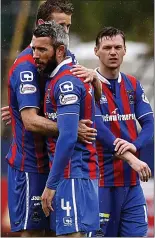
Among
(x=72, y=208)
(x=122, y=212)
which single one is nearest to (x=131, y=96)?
(x=122, y=212)

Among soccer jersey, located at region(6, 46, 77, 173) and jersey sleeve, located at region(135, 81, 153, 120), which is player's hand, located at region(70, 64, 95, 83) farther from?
jersey sleeve, located at region(135, 81, 153, 120)

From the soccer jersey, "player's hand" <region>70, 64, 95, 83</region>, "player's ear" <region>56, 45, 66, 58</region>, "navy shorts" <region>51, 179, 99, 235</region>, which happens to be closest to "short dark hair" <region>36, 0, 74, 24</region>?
the soccer jersey

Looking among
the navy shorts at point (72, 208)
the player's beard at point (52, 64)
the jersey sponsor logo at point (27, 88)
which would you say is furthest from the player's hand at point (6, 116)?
the navy shorts at point (72, 208)

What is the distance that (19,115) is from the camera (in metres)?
6.08

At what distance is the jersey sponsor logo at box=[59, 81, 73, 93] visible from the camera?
555 centimetres

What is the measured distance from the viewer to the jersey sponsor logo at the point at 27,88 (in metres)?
5.89

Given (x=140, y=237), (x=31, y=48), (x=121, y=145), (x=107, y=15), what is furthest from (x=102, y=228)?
(x=107, y=15)

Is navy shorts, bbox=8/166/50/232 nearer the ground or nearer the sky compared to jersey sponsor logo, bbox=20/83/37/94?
nearer the ground

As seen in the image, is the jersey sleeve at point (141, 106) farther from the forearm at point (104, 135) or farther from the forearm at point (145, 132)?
the forearm at point (104, 135)

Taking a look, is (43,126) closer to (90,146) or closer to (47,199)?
(90,146)

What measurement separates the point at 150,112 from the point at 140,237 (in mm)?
999

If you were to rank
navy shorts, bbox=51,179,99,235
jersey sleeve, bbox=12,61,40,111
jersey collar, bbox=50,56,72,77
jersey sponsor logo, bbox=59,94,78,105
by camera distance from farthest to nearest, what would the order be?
jersey sleeve, bbox=12,61,40,111
jersey collar, bbox=50,56,72,77
navy shorts, bbox=51,179,99,235
jersey sponsor logo, bbox=59,94,78,105

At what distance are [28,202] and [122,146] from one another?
3.02 feet

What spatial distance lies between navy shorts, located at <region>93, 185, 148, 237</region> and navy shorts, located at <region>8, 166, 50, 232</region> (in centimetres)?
80
